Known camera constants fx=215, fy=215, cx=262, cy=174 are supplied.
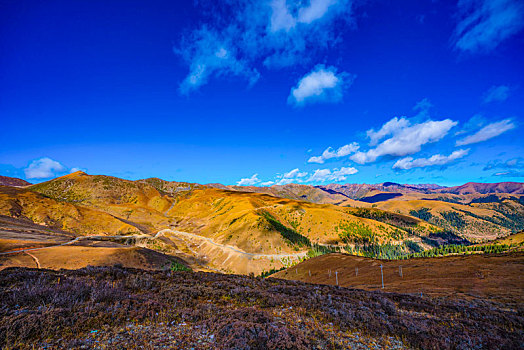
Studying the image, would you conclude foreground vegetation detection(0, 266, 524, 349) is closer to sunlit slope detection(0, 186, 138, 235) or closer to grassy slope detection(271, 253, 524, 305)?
grassy slope detection(271, 253, 524, 305)

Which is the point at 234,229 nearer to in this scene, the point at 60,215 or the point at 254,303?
the point at 60,215

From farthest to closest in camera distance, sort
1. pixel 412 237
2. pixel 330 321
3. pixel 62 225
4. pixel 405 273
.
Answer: pixel 412 237, pixel 62 225, pixel 405 273, pixel 330 321

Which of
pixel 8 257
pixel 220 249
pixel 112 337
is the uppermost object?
pixel 112 337

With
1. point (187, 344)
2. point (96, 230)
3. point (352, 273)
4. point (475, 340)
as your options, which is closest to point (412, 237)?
point (352, 273)

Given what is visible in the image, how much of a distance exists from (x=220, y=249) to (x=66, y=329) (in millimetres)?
81868

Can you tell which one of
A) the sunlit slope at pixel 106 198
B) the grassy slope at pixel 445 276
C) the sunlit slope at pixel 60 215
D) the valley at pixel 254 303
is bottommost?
the grassy slope at pixel 445 276

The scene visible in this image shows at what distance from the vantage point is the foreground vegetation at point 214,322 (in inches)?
266

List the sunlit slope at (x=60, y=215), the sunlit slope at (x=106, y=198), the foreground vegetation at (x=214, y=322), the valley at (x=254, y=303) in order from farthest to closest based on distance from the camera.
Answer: the sunlit slope at (x=106, y=198) < the sunlit slope at (x=60, y=215) < the valley at (x=254, y=303) < the foreground vegetation at (x=214, y=322)

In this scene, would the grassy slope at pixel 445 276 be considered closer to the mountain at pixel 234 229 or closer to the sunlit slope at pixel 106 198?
the mountain at pixel 234 229

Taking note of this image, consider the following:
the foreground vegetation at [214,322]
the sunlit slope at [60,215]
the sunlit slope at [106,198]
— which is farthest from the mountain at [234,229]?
the foreground vegetation at [214,322]

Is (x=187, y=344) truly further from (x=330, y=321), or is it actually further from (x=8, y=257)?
(x=8, y=257)

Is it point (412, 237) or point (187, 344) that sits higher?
point (187, 344)

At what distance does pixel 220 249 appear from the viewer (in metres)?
84.4

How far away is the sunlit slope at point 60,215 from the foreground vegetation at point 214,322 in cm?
10512
